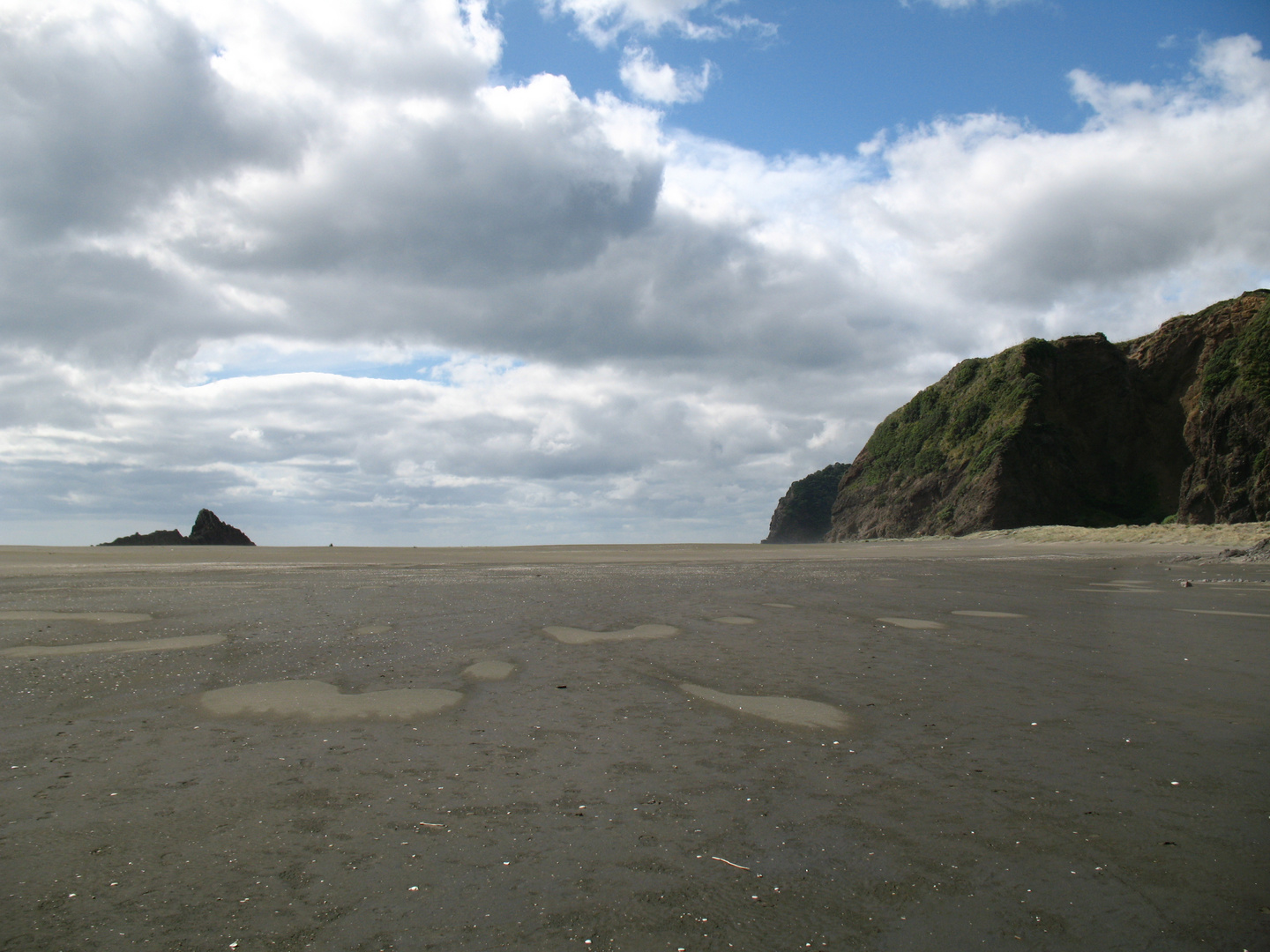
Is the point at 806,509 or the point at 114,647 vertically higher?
the point at 806,509

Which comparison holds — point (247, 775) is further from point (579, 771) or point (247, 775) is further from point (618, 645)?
point (618, 645)

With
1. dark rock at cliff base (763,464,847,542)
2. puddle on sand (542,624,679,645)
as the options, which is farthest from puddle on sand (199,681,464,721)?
dark rock at cliff base (763,464,847,542)

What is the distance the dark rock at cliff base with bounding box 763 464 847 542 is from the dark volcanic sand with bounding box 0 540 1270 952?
310 ft

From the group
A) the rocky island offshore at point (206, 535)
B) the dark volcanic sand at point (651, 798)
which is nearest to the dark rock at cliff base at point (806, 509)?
the rocky island offshore at point (206, 535)

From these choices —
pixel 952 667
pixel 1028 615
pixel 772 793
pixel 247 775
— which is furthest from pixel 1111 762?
pixel 1028 615

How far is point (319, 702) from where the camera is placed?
5453 millimetres

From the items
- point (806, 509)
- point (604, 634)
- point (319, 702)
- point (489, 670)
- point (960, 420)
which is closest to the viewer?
point (319, 702)

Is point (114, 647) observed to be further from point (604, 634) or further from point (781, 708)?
point (781, 708)

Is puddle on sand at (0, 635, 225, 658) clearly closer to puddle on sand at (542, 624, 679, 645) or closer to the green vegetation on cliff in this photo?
puddle on sand at (542, 624, 679, 645)

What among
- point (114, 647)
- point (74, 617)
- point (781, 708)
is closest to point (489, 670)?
point (781, 708)

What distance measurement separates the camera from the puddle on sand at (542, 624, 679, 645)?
7.94 metres

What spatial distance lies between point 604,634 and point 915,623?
385 centimetres

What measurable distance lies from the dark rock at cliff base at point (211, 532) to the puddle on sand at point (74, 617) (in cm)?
4721

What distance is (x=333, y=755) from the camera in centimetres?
427
